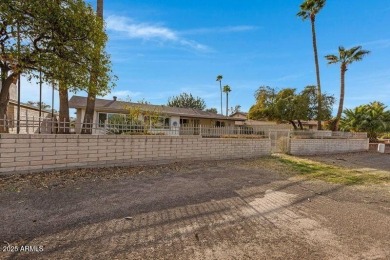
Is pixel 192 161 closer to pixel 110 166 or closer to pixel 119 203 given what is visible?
pixel 110 166

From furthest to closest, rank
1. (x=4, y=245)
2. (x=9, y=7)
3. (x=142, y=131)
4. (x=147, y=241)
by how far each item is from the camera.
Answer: (x=142, y=131)
(x=9, y=7)
(x=147, y=241)
(x=4, y=245)

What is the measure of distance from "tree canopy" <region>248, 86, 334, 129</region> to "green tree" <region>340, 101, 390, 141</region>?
2.19 meters

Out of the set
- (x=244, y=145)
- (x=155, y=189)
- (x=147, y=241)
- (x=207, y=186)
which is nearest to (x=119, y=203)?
(x=155, y=189)

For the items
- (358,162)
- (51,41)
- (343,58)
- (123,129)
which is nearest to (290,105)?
(343,58)

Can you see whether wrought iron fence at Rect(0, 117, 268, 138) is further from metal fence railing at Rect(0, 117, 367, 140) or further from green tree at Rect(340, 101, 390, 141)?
green tree at Rect(340, 101, 390, 141)

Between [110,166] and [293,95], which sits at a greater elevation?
[293,95]

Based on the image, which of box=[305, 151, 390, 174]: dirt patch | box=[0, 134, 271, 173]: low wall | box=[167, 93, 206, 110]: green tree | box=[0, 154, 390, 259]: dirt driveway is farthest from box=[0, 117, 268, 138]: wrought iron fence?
box=[167, 93, 206, 110]: green tree

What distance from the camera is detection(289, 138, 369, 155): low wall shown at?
639 inches

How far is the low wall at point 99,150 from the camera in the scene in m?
6.93

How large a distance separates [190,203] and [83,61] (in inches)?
235

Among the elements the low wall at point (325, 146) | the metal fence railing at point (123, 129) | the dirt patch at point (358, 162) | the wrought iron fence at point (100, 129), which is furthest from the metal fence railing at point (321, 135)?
the wrought iron fence at point (100, 129)

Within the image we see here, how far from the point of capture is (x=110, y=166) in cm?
880

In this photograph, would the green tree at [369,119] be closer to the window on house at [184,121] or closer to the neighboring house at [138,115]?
the neighboring house at [138,115]

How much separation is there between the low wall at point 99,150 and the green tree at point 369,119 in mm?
18741
